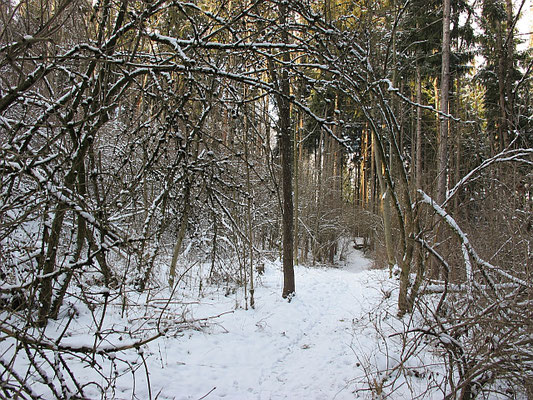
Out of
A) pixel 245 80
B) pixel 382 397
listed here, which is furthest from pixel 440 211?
pixel 245 80

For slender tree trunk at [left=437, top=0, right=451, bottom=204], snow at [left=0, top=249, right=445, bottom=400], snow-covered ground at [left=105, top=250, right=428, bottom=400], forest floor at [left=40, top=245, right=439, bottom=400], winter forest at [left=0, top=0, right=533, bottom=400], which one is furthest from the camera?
slender tree trunk at [left=437, top=0, right=451, bottom=204]

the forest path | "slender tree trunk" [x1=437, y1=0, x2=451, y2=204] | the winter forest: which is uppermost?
"slender tree trunk" [x1=437, y1=0, x2=451, y2=204]

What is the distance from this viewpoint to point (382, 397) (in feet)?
11.6

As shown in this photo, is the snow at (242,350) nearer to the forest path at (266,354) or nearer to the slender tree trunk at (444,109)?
the forest path at (266,354)

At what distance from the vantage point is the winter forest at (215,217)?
6.28 ft

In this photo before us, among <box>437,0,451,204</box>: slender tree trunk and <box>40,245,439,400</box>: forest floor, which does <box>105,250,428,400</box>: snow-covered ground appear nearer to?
<box>40,245,439,400</box>: forest floor

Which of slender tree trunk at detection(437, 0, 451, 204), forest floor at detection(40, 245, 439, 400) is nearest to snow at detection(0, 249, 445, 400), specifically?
forest floor at detection(40, 245, 439, 400)

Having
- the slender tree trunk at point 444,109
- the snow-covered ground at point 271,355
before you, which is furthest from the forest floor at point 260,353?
the slender tree trunk at point 444,109

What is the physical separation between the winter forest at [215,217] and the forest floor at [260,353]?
1.5 inches

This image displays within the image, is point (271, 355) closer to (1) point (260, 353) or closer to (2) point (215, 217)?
(1) point (260, 353)

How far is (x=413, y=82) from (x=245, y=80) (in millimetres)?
15199

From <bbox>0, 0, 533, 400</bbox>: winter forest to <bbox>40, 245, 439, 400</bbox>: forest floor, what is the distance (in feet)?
0.12

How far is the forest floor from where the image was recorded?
144 inches

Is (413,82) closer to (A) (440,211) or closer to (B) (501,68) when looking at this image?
(B) (501,68)
